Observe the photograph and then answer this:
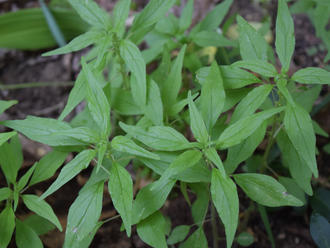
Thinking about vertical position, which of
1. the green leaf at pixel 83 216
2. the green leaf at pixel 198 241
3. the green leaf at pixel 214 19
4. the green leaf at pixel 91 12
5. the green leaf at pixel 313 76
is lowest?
the green leaf at pixel 198 241

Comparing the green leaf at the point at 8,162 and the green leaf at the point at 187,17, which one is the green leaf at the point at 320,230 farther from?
the green leaf at the point at 8,162

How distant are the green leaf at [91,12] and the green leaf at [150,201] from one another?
30.2 inches

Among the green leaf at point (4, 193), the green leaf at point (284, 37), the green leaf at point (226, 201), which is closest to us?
the green leaf at point (226, 201)

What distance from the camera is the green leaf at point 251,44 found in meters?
1.47

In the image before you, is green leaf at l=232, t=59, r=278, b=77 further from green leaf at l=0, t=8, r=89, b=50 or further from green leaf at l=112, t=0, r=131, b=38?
green leaf at l=0, t=8, r=89, b=50

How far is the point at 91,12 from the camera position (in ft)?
5.10

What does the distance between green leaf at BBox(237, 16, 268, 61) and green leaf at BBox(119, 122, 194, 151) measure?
0.49 m

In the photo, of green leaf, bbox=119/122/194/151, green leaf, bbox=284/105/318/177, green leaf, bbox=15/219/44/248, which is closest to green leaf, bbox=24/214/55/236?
green leaf, bbox=15/219/44/248

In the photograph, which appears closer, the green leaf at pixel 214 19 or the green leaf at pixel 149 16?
the green leaf at pixel 149 16

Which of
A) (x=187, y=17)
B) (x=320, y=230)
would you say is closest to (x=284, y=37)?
(x=187, y=17)

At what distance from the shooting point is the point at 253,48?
1.47 meters

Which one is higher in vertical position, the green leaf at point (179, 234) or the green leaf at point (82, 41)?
the green leaf at point (82, 41)

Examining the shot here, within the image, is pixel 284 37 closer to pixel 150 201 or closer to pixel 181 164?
pixel 181 164

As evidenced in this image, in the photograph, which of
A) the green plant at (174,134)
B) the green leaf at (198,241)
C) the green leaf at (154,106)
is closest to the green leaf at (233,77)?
the green plant at (174,134)
